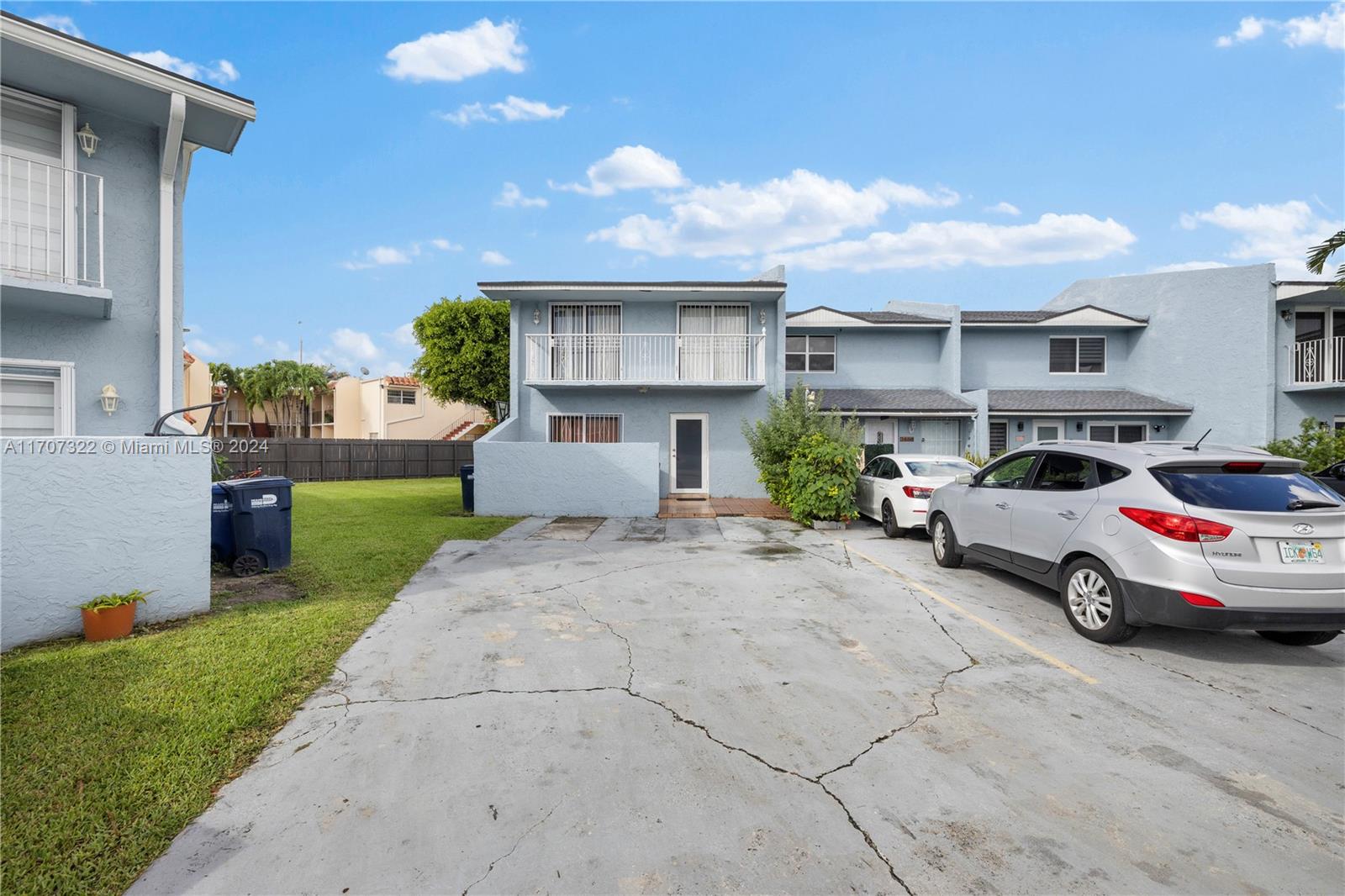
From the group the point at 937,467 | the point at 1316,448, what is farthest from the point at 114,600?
the point at 1316,448

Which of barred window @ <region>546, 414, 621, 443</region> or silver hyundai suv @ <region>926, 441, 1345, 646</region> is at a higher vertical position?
barred window @ <region>546, 414, 621, 443</region>

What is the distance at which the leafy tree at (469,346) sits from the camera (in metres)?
24.1

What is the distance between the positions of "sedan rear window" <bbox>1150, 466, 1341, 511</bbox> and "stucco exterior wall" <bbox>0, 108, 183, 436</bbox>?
9.99m

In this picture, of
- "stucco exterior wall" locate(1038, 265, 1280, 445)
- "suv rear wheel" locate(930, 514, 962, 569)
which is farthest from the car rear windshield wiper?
"stucco exterior wall" locate(1038, 265, 1280, 445)

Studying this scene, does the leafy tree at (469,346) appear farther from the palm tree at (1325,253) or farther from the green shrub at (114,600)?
the palm tree at (1325,253)

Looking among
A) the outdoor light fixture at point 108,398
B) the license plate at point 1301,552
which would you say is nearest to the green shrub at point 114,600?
the outdoor light fixture at point 108,398

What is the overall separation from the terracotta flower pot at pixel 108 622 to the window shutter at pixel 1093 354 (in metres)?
24.5

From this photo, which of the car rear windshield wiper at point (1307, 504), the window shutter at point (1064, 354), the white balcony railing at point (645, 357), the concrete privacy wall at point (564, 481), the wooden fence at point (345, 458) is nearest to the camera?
the car rear windshield wiper at point (1307, 504)

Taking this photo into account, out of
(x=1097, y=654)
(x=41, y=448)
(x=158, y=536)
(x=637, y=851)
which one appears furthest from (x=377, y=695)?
(x=1097, y=654)

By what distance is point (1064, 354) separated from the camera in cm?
2020

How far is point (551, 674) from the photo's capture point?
4395 millimetres

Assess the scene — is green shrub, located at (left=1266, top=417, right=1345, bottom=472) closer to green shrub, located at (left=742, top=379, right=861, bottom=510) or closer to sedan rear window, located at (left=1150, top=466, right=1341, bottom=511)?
green shrub, located at (left=742, top=379, right=861, bottom=510)

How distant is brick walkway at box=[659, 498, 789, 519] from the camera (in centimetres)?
1324

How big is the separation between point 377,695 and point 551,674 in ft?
3.86
